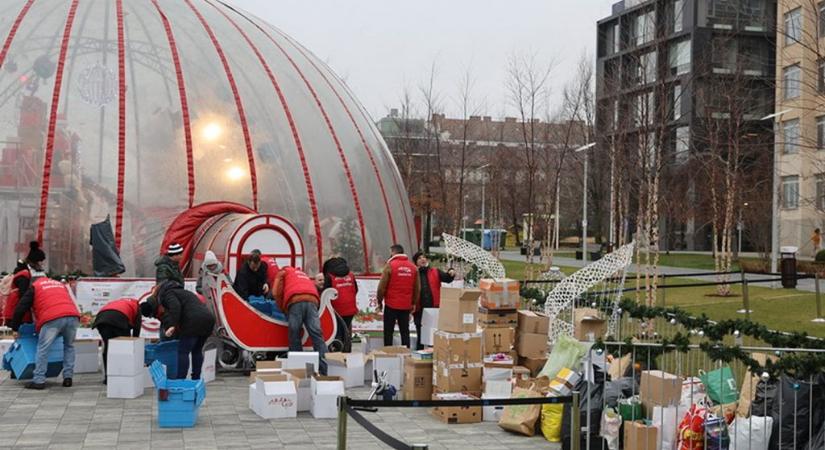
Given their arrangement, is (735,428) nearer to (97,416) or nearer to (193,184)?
(97,416)

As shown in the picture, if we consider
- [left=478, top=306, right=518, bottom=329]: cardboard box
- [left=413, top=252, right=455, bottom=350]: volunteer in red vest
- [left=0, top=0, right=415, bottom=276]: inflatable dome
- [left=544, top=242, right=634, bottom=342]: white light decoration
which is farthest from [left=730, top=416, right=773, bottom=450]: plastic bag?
[left=0, top=0, right=415, bottom=276]: inflatable dome

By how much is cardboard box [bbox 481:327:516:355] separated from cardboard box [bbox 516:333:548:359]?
0.64ft

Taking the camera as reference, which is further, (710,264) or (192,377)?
(710,264)

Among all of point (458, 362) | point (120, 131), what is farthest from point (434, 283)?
point (120, 131)

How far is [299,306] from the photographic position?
12641 millimetres

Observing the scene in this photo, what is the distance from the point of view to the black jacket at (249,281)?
14.0 meters

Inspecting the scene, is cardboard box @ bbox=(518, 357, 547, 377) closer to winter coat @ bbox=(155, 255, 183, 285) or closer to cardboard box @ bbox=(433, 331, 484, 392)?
cardboard box @ bbox=(433, 331, 484, 392)

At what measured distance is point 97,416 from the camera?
10250mm

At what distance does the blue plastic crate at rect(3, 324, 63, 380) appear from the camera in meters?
12.0

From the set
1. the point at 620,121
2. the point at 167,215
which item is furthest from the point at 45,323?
the point at 620,121

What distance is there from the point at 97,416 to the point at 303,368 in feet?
8.01

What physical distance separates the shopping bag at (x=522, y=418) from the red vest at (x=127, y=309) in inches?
199

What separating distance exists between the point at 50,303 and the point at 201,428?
3.20 m

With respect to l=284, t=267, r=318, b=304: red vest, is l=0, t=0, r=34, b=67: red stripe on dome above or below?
above
